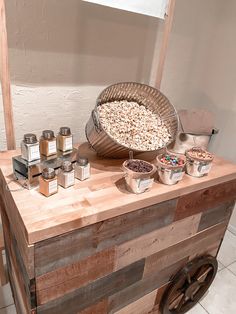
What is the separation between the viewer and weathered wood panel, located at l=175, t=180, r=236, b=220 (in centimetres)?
96

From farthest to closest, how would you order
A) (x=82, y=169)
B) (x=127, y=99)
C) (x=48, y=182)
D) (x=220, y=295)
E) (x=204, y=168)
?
(x=220, y=295)
(x=127, y=99)
(x=204, y=168)
(x=82, y=169)
(x=48, y=182)

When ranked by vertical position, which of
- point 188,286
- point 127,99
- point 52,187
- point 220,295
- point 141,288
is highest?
point 127,99

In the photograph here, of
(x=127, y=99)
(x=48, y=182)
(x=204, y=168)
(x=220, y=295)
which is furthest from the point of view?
(x=220, y=295)

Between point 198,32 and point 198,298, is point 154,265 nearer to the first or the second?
point 198,298

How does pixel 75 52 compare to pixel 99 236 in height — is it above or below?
above

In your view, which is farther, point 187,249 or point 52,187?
point 187,249

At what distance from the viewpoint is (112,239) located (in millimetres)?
799

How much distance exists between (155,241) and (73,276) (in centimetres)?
35

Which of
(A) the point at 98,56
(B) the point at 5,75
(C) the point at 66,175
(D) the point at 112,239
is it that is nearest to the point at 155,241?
(D) the point at 112,239

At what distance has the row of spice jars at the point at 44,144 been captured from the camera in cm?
76

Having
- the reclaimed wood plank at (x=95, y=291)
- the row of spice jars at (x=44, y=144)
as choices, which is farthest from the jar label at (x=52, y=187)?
the reclaimed wood plank at (x=95, y=291)

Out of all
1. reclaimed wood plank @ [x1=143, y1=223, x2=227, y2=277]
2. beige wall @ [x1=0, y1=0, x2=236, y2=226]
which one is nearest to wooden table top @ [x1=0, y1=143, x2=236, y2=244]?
reclaimed wood plank @ [x1=143, y1=223, x2=227, y2=277]

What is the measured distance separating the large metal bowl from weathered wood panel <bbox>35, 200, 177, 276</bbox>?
9.7 inches

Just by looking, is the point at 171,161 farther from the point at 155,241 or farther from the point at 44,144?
the point at 44,144
